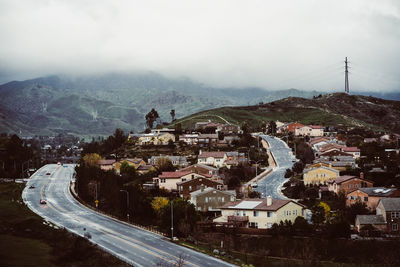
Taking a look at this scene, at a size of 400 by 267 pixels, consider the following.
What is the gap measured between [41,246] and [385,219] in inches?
1995

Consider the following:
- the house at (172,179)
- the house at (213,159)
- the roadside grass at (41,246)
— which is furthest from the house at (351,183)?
the roadside grass at (41,246)

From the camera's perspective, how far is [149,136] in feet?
615

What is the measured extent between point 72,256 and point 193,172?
51567 mm

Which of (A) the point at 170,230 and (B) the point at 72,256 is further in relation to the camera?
(A) the point at 170,230

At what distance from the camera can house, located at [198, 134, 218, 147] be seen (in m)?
169

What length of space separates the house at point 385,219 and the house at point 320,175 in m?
29.9

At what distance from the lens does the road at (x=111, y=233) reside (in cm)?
6550

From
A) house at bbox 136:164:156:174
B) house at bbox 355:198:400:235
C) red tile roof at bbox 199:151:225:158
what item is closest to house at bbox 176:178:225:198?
house at bbox 136:164:156:174

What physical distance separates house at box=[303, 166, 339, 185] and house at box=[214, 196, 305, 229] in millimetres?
25942

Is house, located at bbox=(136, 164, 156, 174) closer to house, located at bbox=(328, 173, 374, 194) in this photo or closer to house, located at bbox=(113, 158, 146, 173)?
house, located at bbox=(113, 158, 146, 173)

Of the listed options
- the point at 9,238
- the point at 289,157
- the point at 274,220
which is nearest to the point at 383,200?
the point at 274,220

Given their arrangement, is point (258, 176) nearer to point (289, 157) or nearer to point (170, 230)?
point (289, 157)

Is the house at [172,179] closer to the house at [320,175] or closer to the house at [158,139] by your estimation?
the house at [320,175]

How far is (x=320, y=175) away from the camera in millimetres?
110625
